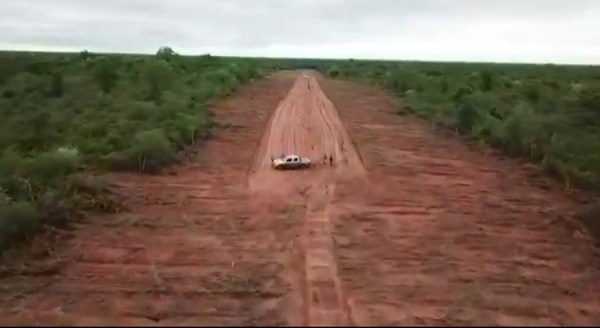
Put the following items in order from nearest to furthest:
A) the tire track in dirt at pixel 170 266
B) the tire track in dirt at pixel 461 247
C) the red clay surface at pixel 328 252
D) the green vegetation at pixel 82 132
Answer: the tire track in dirt at pixel 170 266 < the red clay surface at pixel 328 252 < the tire track in dirt at pixel 461 247 < the green vegetation at pixel 82 132

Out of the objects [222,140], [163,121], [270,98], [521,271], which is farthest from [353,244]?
[270,98]

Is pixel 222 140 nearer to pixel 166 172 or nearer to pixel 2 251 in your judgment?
pixel 166 172

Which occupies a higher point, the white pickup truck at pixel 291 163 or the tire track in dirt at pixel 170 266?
the white pickup truck at pixel 291 163

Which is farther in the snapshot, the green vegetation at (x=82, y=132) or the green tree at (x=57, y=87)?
the green tree at (x=57, y=87)

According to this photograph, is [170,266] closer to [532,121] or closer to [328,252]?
[328,252]

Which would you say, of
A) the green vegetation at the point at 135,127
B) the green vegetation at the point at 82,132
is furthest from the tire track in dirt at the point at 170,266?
the green vegetation at the point at 135,127

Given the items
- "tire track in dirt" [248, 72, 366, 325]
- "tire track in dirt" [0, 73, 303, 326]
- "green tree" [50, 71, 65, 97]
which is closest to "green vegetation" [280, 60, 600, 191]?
"tire track in dirt" [248, 72, 366, 325]

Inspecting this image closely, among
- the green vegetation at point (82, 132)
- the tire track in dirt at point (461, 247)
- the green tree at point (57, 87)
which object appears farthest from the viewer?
the green tree at point (57, 87)

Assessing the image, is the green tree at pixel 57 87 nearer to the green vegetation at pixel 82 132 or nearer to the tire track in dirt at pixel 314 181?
the green vegetation at pixel 82 132
